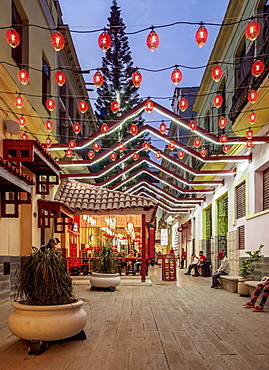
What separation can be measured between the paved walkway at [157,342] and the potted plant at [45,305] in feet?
0.78

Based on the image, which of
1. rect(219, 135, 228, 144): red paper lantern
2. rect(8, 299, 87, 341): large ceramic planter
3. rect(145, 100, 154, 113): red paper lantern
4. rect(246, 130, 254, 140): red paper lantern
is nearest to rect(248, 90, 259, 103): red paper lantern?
rect(246, 130, 254, 140): red paper lantern

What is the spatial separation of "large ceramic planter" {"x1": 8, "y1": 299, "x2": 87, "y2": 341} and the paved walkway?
22cm

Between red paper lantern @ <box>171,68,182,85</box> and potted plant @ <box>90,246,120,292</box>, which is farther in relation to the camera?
potted plant @ <box>90,246,120,292</box>

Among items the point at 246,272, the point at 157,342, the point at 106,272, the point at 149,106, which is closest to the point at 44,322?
the point at 157,342

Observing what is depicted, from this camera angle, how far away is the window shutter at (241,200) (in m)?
15.4

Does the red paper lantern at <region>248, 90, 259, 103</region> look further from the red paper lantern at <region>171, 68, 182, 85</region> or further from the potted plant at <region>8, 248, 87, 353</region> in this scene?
the potted plant at <region>8, 248, 87, 353</region>

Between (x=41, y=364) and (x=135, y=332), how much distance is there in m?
2.07

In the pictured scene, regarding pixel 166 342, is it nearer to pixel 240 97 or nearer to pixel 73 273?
pixel 240 97

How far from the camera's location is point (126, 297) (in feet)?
37.0

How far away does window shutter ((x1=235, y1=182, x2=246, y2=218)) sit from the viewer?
608 inches

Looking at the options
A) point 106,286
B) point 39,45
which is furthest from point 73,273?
point 39,45

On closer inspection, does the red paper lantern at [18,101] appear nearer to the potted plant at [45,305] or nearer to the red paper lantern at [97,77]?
the red paper lantern at [97,77]

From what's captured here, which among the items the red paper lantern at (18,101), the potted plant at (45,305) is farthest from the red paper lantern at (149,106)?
the potted plant at (45,305)

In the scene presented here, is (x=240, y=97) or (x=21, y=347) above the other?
(x=240, y=97)
